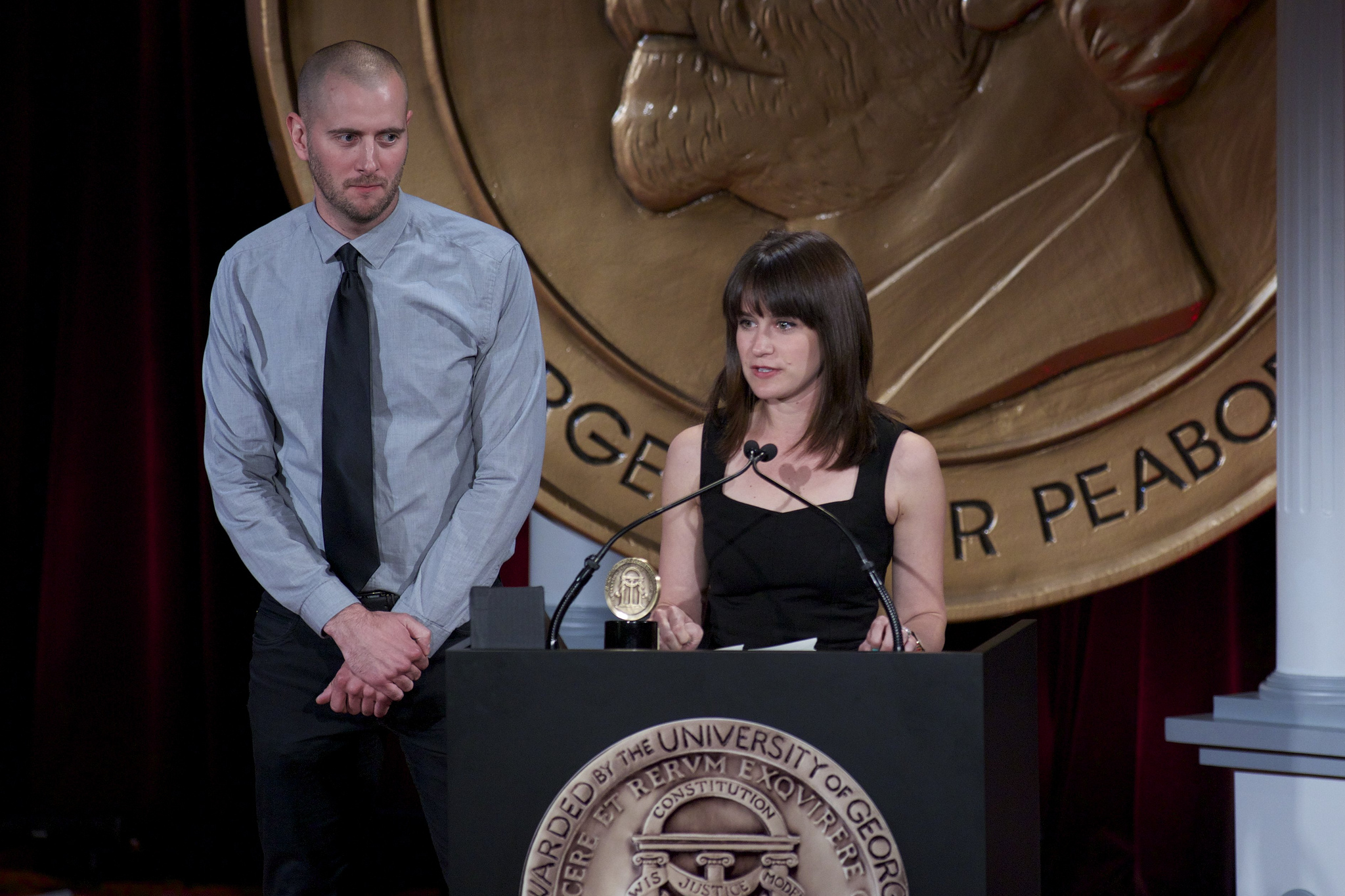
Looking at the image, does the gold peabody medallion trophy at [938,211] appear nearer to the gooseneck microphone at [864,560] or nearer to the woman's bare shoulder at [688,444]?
the woman's bare shoulder at [688,444]

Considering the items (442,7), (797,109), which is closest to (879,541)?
(797,109)

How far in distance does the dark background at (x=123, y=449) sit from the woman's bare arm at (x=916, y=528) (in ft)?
3.66

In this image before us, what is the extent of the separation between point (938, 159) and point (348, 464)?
139 centimetres

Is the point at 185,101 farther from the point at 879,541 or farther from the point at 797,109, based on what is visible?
the point at 879,541

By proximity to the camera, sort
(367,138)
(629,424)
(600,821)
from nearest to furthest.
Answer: (600,821) < (367,138) < (629,424)

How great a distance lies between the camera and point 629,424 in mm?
2439

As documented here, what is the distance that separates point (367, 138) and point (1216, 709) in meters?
1.53

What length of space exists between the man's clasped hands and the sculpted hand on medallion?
1.19 meters

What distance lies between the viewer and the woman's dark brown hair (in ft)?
5.05

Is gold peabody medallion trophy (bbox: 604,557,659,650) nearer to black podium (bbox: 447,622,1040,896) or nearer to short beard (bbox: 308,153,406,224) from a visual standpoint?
black podium (bbox: 447,622,1040,896)

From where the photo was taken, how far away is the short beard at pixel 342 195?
1604 millimetres

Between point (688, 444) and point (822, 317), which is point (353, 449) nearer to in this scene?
point (688, 444)

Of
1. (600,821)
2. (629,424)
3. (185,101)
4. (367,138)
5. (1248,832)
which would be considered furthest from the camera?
(185,101)

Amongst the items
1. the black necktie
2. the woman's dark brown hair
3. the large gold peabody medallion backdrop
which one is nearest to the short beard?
the black necktie
